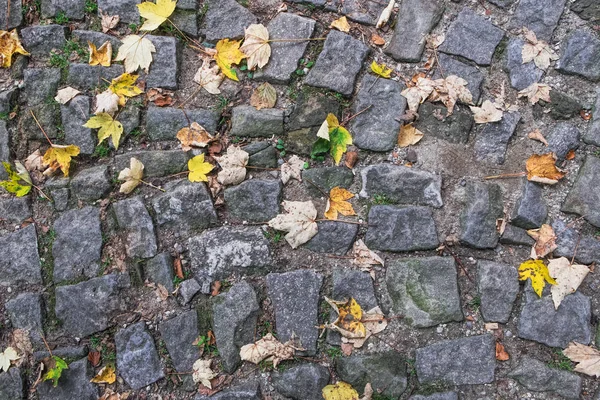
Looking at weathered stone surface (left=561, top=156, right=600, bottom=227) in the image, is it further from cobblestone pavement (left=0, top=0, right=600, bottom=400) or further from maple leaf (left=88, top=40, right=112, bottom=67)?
maple leaf (left=88, top=40, right=112, bottom=67)

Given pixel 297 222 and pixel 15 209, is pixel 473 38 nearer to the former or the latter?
pixel 297 222

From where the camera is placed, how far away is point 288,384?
2557 millimetres

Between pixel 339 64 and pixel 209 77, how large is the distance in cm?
71

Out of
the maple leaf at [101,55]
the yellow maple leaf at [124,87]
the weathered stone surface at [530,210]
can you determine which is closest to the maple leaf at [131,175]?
the yellow maple leaf at [124,87]

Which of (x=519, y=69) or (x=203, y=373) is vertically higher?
(x=519, y=69)

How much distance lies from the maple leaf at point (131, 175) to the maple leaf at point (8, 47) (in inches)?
38.4

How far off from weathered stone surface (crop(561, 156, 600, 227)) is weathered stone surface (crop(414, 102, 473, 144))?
1.87ft

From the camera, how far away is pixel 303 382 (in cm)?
255

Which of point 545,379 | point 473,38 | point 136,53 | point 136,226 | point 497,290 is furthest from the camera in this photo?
point 136,53

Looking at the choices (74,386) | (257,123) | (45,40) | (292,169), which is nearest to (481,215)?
(292,169)

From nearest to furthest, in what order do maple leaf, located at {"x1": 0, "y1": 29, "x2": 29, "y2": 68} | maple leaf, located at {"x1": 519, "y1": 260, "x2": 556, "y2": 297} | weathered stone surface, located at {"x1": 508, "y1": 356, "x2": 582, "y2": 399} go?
1. weathered stone surface, located at {"x1": 508, "y1": 356, "x2": 582, "y2": 399}
2. maple leaf, located at {"x1": 519, "y1": 260, "x2": 556, "y2": 297}
3. maple leaf, located at {"x1": 0, "y1": 29, "x2": 29, "y2": 68}

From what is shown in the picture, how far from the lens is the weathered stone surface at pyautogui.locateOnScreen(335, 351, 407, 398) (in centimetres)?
253

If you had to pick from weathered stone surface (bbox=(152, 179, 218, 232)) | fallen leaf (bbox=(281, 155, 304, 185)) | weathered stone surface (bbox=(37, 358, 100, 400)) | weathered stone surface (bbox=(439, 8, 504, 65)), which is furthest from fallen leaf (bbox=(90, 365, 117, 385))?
weathered stone surface (bbox=(439, 8, 504, 65))

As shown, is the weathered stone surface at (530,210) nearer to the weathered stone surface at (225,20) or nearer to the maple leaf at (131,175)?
the weathered stone surface at (225,20)
